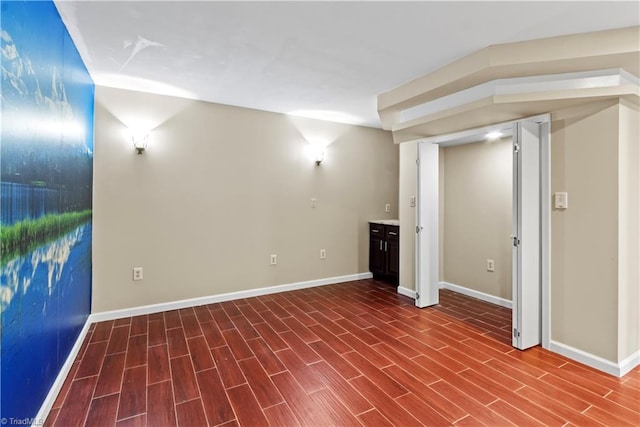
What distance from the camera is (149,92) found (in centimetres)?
348

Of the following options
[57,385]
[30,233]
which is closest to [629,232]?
[30,233]

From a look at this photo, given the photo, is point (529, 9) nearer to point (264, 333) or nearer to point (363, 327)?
point (363, 327)

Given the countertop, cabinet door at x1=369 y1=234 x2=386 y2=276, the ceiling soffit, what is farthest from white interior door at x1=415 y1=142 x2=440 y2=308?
cabinet door at x1=369 y1=234 x2=386 y2=276

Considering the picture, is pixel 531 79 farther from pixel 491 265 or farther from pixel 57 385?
pixel 57 385

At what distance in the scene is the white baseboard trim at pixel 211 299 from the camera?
334cm

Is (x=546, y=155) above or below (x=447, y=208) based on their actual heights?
above

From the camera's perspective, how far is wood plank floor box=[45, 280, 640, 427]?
1874 mm

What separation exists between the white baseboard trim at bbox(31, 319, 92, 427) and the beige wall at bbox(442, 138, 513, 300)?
4323 mm

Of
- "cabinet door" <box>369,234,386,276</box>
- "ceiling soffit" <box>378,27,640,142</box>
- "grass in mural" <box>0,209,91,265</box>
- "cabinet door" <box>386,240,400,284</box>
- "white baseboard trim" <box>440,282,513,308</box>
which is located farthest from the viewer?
"cabinet door" <box>369,234,386,276</box>

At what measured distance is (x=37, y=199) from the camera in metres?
1.69

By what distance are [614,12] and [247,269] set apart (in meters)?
4.03

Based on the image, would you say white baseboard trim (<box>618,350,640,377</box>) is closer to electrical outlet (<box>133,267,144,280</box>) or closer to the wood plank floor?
the wood plank floor

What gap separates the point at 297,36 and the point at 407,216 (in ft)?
8.85

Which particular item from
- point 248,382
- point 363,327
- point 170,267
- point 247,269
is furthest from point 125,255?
point 363,327
